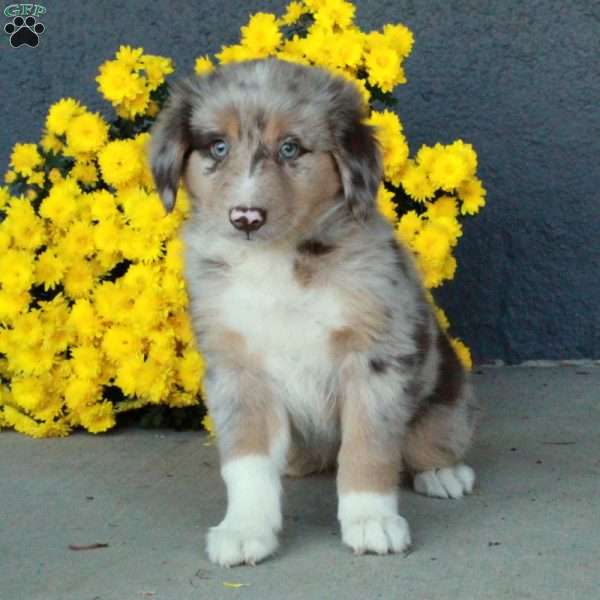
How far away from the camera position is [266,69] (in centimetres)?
358

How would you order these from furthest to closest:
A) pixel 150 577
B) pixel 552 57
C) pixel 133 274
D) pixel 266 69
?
pixel 552 57, pixel 133 274, pixel 266 69, pixel 150 577

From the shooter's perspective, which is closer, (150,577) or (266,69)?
(150,577)

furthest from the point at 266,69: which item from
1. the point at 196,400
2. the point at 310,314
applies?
the point at 196,400

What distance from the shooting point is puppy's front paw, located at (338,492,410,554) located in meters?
3.39

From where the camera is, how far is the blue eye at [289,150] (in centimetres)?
347

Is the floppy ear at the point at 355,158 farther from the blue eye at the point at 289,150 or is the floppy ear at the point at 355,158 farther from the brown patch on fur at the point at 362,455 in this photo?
the brown patch on fur at the point at 362,455

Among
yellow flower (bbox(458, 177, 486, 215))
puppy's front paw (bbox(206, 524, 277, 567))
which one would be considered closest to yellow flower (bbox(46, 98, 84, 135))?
yellow flower (bbox(458, 177, 486, 215))

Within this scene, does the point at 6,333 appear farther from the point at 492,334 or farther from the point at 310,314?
the point at 492,334

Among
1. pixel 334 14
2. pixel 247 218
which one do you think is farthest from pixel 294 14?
pixel 247 218

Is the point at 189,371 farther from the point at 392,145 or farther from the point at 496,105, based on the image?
the point at 496,105

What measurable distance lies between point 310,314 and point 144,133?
5.86 feet

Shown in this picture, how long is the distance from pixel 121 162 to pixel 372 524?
2109 mm

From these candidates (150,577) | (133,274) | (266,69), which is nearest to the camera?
(150,577)

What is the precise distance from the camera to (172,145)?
3678 millimetres
